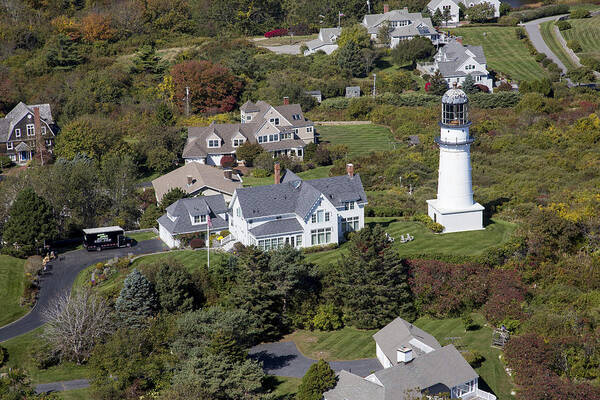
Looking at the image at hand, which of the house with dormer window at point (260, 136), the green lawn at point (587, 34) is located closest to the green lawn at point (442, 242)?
the house with dormer window at point (260, 136)

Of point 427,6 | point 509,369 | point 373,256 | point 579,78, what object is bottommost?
point 509,369

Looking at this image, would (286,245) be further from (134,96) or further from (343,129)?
(134,96)

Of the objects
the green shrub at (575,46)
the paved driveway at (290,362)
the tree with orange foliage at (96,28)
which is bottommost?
the paved driveway at (290,362)

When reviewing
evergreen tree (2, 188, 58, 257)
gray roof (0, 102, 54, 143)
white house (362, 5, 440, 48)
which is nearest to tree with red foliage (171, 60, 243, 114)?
gray roof (0, 102, 54, 143)

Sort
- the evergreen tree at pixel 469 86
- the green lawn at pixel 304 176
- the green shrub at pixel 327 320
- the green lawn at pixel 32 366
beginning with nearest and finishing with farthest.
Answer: the green lawn at pixel 32 366, the green shrub at pixel 327 320, the green lawn at pixel 304 176, the evergreen tree at pixel 469 86

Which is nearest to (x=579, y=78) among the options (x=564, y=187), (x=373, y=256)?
(x=564, y=187)

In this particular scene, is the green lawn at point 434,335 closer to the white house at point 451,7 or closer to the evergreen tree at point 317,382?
the evergreen tree at point 317,382
